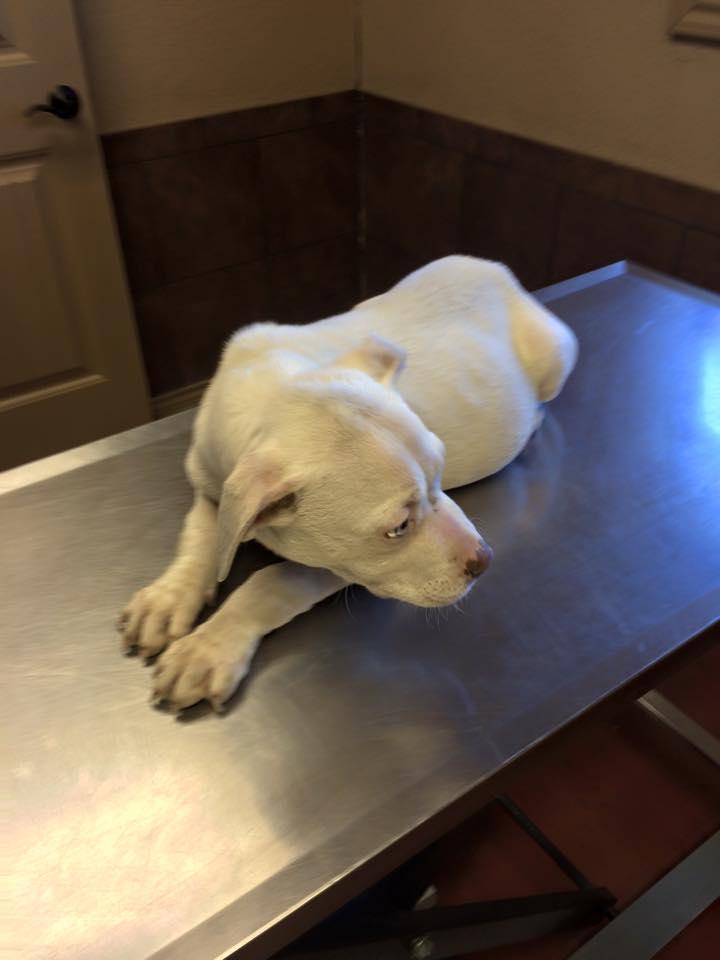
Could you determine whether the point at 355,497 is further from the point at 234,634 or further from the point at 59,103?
the point at 59,103

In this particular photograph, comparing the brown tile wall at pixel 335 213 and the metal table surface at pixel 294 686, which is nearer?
the metal table surface at pixel 294 686

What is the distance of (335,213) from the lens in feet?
7.73

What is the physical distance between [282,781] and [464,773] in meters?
0.14

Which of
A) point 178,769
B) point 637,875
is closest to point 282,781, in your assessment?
point 178,769

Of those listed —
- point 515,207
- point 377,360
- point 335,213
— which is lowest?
point 335,213

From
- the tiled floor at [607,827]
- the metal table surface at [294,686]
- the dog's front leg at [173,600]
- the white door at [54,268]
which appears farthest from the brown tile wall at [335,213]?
the dog's front leg at [173,600]

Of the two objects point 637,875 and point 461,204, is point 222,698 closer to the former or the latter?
point 637,875

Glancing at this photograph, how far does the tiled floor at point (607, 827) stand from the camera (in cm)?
123

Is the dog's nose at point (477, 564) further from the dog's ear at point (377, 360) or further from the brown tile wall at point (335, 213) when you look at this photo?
the brown tile wall at point (335, 213)

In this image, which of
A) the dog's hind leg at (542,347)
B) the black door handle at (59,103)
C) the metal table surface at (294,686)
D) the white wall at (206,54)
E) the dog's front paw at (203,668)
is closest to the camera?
the metal table surface at (294,686)

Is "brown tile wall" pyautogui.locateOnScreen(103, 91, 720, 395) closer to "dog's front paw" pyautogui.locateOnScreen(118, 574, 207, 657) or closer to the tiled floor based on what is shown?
the tiled floor

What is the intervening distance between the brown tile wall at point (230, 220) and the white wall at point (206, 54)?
0.14 feet

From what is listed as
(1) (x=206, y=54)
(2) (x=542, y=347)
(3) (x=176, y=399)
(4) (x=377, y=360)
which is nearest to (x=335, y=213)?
(1) (x=206, y=54)

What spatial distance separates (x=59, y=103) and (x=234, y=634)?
145 cm
